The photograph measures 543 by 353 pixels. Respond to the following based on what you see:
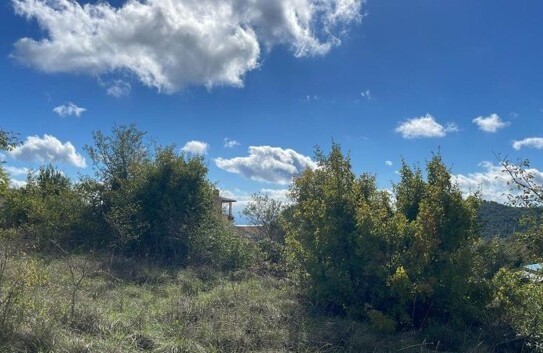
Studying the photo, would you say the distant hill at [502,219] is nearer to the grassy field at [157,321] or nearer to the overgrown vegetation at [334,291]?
the overgrown vegetation at [334,291]

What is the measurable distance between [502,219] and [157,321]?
369 inches

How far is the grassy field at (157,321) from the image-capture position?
597cm

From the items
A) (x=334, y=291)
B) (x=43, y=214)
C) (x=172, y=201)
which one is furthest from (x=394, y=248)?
(x=43, y=214)

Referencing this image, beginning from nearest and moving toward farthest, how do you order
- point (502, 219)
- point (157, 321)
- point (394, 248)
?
point (157, 321) → point (394, 248) → point (502, 219)

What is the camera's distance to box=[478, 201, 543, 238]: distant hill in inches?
294

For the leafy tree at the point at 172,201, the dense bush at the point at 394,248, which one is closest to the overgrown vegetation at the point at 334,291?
the dense bush at the point at 394,248

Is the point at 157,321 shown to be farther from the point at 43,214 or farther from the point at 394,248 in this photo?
the point at 43,214

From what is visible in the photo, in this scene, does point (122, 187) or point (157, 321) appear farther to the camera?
point (122, 187)

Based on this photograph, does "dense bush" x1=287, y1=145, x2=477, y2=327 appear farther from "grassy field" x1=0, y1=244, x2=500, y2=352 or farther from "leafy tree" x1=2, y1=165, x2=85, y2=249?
"leafy tree" x1=2, y1=165, x2=85, y2=249

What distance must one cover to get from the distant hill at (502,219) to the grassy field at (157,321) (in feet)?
7.58

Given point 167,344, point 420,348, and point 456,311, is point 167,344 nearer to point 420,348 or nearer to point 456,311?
point 420,348

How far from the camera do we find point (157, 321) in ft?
24.4

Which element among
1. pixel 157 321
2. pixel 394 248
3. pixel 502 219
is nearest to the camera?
pixel 157 321

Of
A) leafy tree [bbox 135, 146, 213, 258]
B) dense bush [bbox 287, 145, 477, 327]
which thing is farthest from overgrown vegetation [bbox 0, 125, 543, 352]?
leafy tree [bbox 135, 146, 213, 258]
